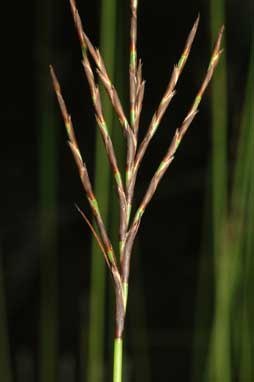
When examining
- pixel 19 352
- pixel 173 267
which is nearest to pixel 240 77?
pixel 173 267

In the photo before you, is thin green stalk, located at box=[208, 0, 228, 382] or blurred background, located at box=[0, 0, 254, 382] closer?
thin green stalk, located at box=[208, 0, 228, 382]

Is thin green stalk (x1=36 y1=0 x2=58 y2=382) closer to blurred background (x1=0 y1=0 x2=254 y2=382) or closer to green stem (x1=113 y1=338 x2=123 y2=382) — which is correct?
blurred background (x1=0 y1=0 x2=254 y2=382)

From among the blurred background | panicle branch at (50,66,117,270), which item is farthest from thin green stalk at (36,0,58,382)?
panicle branch at (50,66,117,270)

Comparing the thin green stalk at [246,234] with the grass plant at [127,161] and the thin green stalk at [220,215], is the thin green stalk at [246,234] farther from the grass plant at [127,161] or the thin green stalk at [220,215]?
the grass plant at [127,161]

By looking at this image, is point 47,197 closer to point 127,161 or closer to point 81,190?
point 127,161

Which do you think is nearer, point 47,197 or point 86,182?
point 86,182

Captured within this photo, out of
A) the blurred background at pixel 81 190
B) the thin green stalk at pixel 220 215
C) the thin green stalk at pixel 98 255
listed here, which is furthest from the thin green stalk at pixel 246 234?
the blurred background at pixel 81 190

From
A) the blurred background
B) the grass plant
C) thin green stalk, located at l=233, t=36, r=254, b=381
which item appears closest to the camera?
the grass plant

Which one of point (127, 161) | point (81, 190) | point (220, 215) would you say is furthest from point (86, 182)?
point (81, 190)

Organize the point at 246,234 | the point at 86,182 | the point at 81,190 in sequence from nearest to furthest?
the point at 86,182 → the point at 246,234 → the point at 81,190

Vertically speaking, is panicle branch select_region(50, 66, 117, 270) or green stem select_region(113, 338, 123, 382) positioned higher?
panicle branch select_region(50, 66, 117, 270)

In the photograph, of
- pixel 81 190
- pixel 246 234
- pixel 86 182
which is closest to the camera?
pixel 86 182
